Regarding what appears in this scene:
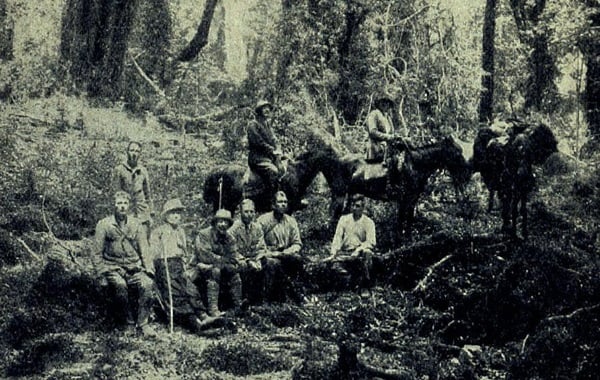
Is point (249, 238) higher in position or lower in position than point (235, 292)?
higher

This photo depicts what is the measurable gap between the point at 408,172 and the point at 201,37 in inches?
140

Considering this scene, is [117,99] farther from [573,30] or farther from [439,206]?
[573,30]

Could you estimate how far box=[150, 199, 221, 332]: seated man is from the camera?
6.69m

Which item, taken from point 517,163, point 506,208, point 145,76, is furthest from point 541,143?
point 145,76

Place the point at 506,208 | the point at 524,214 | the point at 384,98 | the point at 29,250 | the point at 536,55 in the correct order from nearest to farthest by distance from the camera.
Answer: the point at 29,250
the point at 524,214
the point at 506,208
the point at 536,55
the point at 384,98

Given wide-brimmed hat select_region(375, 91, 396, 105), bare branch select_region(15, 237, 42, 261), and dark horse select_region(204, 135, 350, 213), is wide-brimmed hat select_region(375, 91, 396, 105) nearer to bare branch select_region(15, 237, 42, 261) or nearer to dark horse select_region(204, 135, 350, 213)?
dark horse select_region(204, 135, 350, 213)

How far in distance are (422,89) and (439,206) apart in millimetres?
1773

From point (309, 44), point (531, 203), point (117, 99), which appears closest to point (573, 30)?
point (531, 203)

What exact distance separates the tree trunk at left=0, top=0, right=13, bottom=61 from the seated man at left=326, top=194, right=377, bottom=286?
405 cm

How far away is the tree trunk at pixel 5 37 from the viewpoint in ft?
25.4

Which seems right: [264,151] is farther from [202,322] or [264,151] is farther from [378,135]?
[202,322]

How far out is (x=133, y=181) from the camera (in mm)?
7699

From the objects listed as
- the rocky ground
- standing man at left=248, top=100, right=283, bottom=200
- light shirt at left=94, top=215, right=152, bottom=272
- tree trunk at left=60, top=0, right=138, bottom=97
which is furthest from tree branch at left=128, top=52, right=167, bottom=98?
light shirt at left=94, top=215, right=152, bottom=272

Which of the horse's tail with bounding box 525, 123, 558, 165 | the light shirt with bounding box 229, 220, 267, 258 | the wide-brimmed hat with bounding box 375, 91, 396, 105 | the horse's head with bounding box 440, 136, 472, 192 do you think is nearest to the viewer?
the light shirt with bounding box 229, 220, 267, 258
